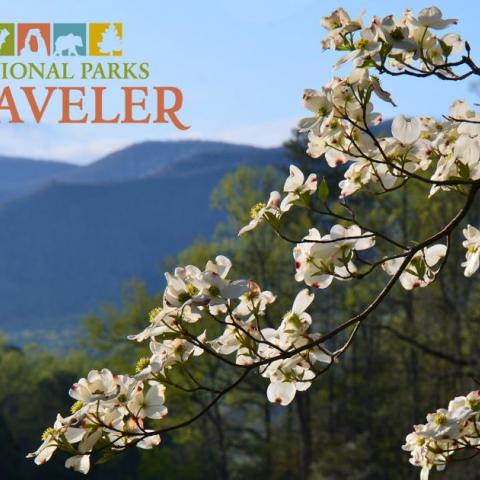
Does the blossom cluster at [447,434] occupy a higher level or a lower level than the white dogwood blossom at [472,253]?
lower

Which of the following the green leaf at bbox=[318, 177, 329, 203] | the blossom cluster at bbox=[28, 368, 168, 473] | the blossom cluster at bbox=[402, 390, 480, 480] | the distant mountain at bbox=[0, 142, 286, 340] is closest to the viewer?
the blossom cluster at bbox=[28, 368, 168, 473]

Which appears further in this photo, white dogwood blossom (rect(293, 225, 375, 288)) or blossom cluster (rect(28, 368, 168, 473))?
white dogwood blossom (rect(293, 225, 375, 288))

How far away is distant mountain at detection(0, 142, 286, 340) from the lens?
167000 mm

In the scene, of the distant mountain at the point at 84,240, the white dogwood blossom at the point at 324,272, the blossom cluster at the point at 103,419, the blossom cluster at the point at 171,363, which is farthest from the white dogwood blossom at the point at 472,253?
the distant mountain at the point at 84,240

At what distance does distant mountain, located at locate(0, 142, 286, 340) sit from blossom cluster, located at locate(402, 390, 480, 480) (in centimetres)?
15955

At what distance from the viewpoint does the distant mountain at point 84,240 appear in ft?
548

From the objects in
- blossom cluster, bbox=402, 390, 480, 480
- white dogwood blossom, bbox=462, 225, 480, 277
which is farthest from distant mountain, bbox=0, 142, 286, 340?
white dogwood blossom, bbox=462, 225, 480, 277

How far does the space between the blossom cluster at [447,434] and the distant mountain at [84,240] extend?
160 metres

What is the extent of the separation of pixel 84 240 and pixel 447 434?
189 meters

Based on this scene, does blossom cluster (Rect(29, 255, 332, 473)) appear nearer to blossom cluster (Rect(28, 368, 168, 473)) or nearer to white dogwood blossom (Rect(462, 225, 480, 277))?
blossom cluster (Rect(28, 368, 168, 473))

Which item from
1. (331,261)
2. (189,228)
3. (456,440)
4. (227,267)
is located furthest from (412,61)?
(189,228)

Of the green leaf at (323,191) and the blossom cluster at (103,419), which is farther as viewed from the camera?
the green leaf at (323,191)

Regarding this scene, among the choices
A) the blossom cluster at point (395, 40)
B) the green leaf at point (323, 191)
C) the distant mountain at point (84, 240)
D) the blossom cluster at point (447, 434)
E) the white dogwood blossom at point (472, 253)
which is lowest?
the blossom cluster at point (447, 434)

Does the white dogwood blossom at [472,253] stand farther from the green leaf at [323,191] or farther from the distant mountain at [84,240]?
the distant mountain at [84,240]
